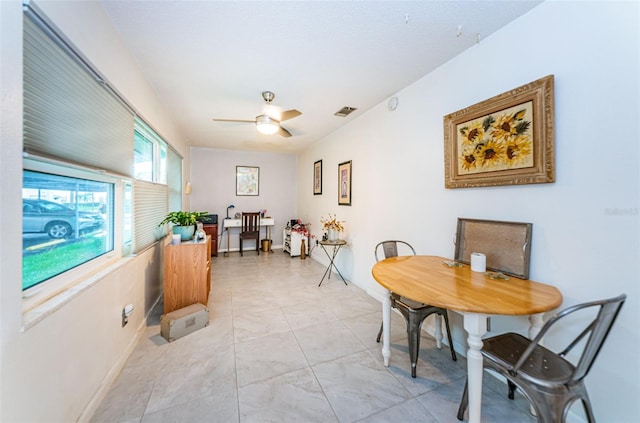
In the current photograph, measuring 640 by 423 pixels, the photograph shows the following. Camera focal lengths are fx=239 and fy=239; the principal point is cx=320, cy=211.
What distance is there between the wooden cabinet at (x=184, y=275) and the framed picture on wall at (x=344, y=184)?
218 cm

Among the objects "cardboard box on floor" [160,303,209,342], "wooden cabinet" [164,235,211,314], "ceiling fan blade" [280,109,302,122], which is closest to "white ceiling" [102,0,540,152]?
"ceiling fan blade" [280,109,302,122]

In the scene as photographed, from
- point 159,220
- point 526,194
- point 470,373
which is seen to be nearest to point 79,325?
point 159,220

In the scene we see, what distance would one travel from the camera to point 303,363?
191 centimetres

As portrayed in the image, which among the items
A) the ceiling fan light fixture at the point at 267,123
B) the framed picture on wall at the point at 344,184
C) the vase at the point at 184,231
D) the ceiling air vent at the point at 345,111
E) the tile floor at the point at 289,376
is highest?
the ceiling air vent at the point at 345,111

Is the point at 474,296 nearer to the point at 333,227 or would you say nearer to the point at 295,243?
the point at 333,227

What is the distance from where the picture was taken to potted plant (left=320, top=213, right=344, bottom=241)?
409 centimetres

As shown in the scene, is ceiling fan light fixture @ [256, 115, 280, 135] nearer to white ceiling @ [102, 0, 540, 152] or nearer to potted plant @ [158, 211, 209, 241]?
white ceiling @ [102, 0, 540, 152]

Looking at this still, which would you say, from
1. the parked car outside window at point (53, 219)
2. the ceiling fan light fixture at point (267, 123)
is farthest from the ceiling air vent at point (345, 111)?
the parked car outside window at point (53, 219)

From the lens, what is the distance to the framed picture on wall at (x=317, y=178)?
4.94 m

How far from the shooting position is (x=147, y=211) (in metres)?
2.54

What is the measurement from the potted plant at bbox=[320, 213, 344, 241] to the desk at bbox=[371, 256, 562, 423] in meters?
2.30

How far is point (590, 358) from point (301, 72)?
2.70 m

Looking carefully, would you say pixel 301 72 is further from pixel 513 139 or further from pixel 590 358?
pixel 590 358

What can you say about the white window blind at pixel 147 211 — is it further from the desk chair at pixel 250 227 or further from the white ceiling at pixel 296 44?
the desk chair at pixel 250 227
